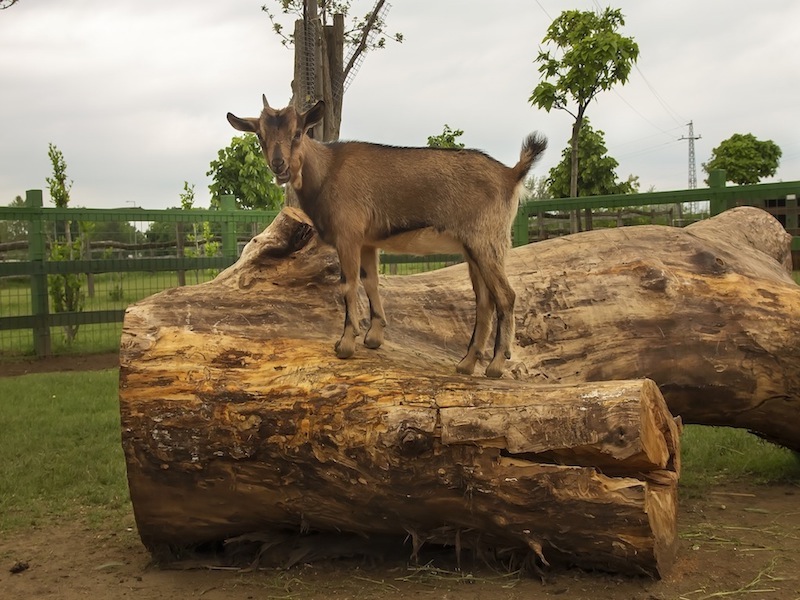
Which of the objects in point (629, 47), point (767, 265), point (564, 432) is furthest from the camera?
point (629, 47)

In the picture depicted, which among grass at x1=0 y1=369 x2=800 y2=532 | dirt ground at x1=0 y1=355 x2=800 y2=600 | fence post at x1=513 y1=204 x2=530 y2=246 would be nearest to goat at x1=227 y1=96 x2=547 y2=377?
dirt ground at x1=0 y1=355 x2=800 y2=600

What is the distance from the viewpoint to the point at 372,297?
4.88m

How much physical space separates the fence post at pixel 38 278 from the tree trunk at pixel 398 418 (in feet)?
21.0

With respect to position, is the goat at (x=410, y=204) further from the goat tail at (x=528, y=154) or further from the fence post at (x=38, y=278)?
the fence post at (x=38, y=278)

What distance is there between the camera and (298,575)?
13.3 ft

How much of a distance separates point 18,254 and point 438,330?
765 centimetres

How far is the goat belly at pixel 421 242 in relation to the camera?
474 centimetres

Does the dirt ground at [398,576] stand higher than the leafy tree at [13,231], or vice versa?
the leafy tree at [13,231]

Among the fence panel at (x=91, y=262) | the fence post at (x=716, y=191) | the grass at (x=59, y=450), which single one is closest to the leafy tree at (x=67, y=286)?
the fence panel at (x=91, y=262)

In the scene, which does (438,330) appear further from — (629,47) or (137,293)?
(629,47)

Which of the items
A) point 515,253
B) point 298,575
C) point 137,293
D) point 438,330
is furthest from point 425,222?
point 137,293

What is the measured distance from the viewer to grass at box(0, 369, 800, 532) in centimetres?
541

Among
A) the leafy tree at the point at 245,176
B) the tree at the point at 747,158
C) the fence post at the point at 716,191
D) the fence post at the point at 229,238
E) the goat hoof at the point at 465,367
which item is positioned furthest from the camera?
the tree at the point at 747,158

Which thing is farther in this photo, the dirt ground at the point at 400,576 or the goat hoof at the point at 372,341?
the goat hoof at the point at 372,341
